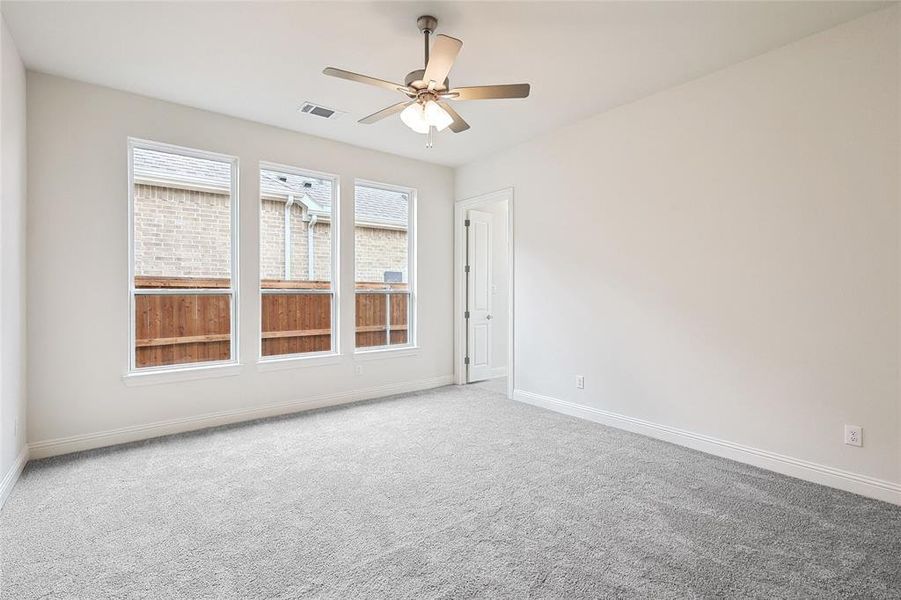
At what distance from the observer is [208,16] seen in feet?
8.87

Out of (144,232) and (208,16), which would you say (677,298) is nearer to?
(208,16)

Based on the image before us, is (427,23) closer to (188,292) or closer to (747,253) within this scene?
(747,253)

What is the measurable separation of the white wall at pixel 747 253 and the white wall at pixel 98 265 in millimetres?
2991

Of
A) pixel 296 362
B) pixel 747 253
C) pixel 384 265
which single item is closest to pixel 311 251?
pixel 384 265

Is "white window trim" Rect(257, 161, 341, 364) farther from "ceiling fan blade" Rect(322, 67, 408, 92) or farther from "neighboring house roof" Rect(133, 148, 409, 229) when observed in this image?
"ceiling fan blade" Rect(322, 67, 408, 92)

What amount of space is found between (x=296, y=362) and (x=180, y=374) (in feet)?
3.41

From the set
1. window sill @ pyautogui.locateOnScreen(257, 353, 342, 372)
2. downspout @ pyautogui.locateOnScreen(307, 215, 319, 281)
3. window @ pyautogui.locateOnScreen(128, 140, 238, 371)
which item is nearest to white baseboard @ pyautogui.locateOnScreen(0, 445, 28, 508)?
window @ pyautogui.locateOnScreen(128, 140, 238, 371)

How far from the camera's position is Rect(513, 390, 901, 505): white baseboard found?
2.69 metres

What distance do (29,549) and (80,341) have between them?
184 centimetres

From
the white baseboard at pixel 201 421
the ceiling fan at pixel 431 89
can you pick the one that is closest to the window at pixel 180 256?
the white baseboard at pixel 201 421

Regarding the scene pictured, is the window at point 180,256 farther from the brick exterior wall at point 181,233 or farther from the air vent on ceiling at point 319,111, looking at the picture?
the air vent on ceiling at point 319,111

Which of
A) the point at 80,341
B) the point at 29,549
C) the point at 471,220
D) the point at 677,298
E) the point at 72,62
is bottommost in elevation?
the point at 29,549

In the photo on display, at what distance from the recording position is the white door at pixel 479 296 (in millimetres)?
6031

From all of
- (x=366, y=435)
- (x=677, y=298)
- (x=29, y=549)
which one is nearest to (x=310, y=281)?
(x=366, y=435)
